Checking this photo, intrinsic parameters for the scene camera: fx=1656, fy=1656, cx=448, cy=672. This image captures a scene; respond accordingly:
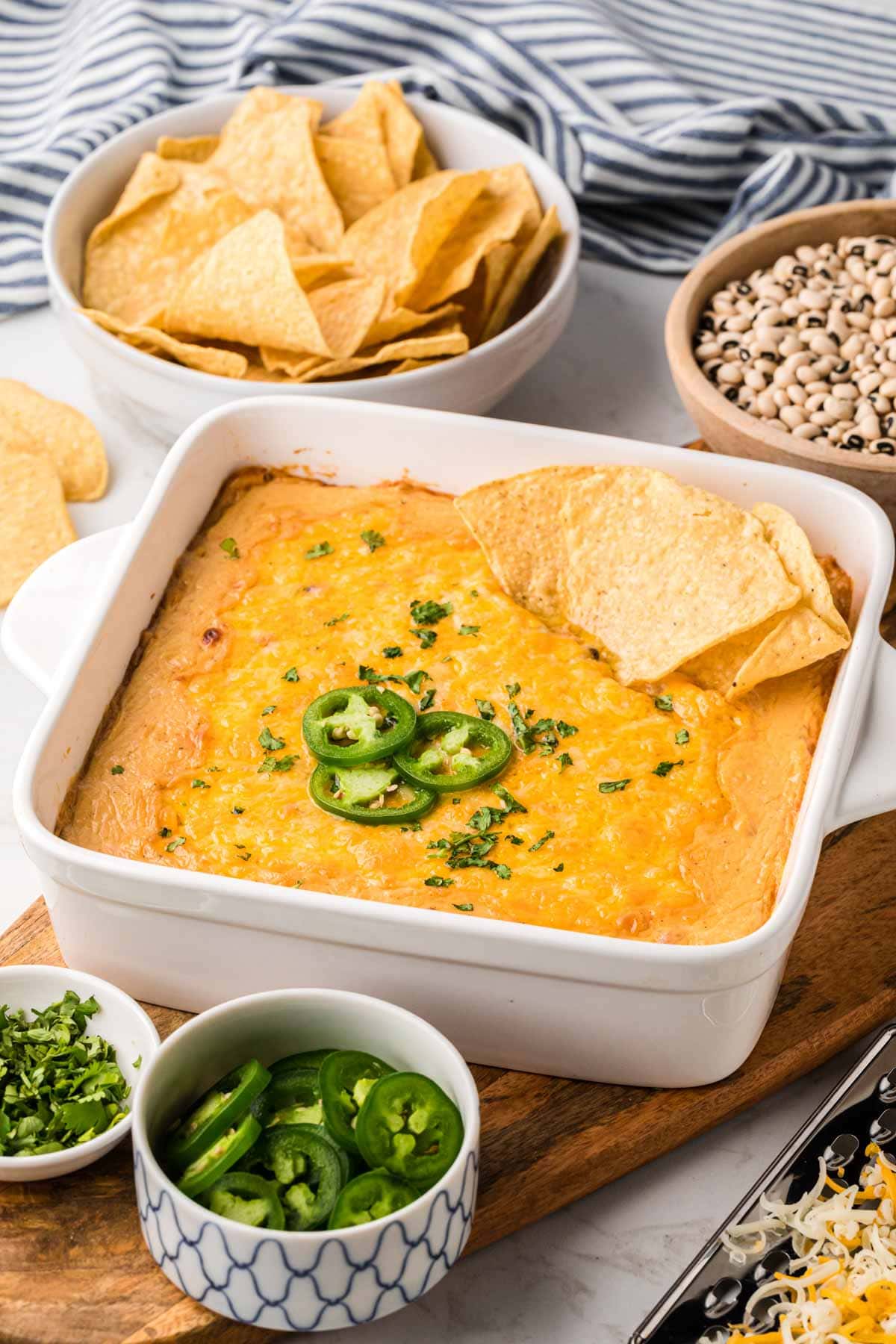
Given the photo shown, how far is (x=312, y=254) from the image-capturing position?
4.16 metres

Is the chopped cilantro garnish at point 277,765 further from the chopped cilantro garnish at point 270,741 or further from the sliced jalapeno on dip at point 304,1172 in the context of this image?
the sliced jalapeno on dip at point 304,1172

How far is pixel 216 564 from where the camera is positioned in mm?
3217

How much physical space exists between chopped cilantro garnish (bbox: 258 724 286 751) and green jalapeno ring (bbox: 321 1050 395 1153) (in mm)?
597

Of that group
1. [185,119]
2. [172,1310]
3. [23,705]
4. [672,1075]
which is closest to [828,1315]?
A: [672,1075]

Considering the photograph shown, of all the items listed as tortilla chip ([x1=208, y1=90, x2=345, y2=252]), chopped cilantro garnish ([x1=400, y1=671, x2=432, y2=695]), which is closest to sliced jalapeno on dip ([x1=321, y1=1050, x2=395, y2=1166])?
chopped cilantro garnish ([x1=400, y1=671, x2=432, y2=695])

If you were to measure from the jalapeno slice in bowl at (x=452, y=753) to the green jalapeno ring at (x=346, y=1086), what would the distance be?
0.51 m

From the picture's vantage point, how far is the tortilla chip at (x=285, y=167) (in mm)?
4207

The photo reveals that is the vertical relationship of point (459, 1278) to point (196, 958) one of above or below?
below

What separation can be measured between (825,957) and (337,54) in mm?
3180

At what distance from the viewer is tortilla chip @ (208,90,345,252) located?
13.8 feet

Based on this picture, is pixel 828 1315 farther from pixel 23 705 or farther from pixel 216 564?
pixel 23 705

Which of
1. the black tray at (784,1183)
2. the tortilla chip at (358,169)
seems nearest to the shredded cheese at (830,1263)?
the black tray at (784,1183)

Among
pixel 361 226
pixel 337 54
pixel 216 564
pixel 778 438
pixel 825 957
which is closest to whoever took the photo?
pixel 825 957

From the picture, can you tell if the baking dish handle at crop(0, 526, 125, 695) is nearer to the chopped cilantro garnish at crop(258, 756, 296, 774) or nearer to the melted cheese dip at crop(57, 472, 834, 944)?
the melted cheese dip at crop(57, 472, 834, 944)
